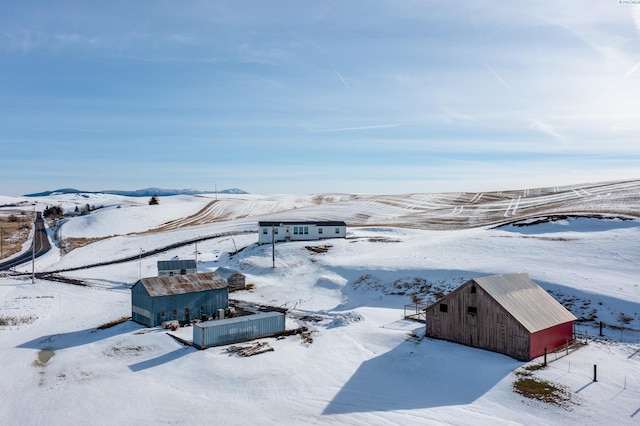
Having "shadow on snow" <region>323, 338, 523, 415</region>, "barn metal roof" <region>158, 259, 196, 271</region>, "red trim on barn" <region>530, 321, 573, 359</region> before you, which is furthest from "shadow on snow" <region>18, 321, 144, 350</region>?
"red trim on barn" <region>530, 321, 573, 359</region>

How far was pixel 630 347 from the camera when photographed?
33219mm

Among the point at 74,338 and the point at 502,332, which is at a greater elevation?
the point at 502,332

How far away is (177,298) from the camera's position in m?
44.5

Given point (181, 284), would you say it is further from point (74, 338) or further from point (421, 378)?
point (421, 378)

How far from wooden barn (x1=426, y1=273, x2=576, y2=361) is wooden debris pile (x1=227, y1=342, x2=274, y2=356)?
40.9 ft

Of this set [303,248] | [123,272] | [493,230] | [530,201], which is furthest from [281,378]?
[530,201]

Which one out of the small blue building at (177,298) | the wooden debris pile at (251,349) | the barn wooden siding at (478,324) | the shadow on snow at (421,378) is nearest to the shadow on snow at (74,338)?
the small blue building at (177,298)

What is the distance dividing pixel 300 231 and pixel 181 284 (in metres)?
34.5

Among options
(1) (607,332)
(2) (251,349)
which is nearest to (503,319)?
(1) (607,332)

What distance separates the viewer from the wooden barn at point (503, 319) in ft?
103

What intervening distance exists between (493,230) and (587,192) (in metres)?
60.1

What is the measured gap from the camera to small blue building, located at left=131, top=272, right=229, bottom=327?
43.1 m

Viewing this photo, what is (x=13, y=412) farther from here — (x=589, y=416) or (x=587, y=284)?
(x=587, y=284)

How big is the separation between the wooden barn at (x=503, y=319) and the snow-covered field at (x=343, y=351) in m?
1.33
